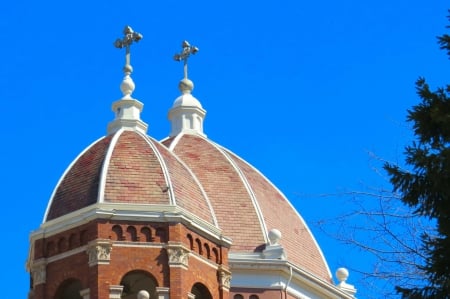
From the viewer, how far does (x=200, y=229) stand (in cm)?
3541

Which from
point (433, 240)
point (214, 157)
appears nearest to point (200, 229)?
point (214, 157)

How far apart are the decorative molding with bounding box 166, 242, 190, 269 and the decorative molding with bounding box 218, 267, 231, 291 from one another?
191 centimetres

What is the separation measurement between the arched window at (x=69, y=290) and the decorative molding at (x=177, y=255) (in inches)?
109

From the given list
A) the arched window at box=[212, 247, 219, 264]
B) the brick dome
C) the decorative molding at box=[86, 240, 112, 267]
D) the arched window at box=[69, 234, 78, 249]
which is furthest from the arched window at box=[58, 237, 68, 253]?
the arched window at box=[212, 247, 219, 264]

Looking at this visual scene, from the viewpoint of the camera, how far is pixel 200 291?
35.7m

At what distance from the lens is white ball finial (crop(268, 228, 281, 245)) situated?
1582 inches

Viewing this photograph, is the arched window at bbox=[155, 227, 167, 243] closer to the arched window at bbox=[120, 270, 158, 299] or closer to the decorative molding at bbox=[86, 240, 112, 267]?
the decorative molding at bbox=[86, 240, 112, 267]

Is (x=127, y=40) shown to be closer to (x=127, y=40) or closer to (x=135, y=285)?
(x=127, y=40)

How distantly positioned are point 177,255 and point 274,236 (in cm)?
666

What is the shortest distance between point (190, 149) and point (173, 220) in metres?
9.76

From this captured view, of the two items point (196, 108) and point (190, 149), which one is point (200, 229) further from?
point (196, 108)

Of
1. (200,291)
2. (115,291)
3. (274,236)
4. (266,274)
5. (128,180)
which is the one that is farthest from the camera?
(274,236)

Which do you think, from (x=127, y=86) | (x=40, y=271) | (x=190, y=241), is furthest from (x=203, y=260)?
(x=127, y=86)

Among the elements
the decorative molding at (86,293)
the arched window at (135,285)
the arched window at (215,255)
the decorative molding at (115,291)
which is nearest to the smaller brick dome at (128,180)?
the arched window at (215,255)
